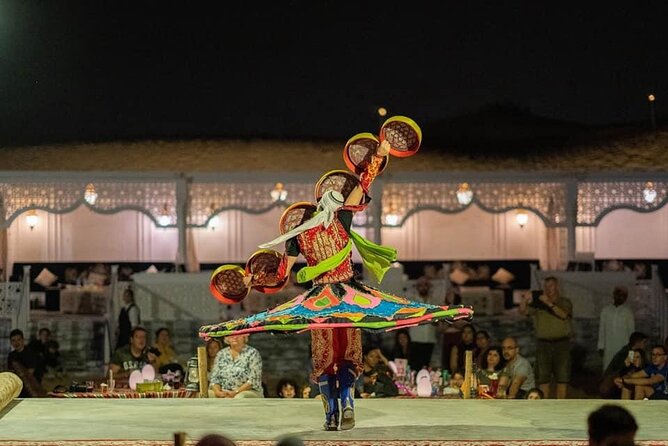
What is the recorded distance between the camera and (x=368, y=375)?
12.5 metres

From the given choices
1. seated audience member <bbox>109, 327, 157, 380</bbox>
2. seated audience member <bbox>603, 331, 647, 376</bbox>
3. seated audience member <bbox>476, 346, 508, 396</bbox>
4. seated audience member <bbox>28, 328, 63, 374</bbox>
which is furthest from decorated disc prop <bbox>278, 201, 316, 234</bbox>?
seated audience member <bbox>28, 328, 63, 374</bbox>

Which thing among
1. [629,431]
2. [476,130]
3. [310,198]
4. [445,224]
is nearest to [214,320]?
[310,198]

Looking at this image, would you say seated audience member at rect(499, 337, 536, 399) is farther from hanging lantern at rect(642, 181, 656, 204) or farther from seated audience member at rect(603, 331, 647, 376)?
hanging lantern at rect(642, 181, 656, 204)

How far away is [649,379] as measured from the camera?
40.5ft

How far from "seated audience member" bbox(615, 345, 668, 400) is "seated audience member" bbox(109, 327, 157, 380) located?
453 cm

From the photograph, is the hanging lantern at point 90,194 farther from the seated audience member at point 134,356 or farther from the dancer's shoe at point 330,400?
the dancer's shoe at point 330,400

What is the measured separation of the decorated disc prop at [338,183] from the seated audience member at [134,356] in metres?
4.89

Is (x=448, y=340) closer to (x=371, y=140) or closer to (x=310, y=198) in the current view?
(x=310, y=198)

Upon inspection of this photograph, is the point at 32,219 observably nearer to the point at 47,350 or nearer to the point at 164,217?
the point at 164,217

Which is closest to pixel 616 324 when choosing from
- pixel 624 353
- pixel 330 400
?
pixel 624 353

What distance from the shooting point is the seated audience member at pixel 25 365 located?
14374mm

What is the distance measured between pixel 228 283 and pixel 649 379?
4.72m

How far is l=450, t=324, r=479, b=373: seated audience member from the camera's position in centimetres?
1430

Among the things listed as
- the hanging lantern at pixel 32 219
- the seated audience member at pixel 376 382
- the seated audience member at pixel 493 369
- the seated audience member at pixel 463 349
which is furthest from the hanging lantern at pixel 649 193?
the hanging lantern at pixel 32 219
